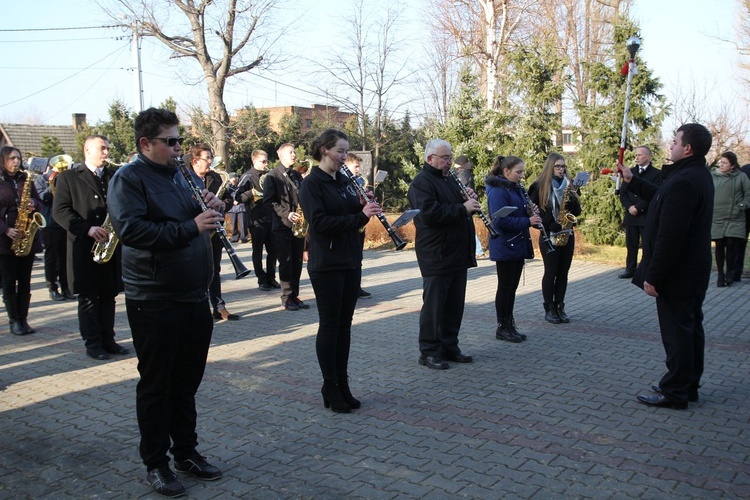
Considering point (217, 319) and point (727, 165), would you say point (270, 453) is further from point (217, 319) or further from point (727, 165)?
point (727, 165)

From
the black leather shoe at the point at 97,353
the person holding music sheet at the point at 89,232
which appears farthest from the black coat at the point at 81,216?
the black leather shoe at the point at 97,353

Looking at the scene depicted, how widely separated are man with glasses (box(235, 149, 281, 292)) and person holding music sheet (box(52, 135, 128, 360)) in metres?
3.68

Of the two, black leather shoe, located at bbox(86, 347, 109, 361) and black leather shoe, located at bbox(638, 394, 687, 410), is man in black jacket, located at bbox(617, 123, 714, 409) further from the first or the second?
black leather shoe, located at bbox(86, 347, 109, 361)

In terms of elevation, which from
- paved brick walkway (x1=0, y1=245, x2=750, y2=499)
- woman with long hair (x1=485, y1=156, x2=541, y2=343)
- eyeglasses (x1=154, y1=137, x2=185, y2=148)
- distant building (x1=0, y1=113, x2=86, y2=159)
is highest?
distant building (x1=0, y1=113, x2=86, y2=159)

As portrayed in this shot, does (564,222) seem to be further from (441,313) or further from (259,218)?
(259,218)

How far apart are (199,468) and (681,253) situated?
3787mm

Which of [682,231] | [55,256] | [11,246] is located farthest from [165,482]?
[55,256]

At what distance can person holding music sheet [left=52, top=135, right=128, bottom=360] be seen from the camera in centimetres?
621

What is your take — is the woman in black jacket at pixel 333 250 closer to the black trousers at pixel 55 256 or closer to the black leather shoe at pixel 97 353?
the black leather shoe at pixel 97 353

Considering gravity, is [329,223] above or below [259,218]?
above

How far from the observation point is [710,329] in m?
7.73

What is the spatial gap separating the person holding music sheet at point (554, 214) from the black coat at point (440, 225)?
79.5 inches

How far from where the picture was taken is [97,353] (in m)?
6.61

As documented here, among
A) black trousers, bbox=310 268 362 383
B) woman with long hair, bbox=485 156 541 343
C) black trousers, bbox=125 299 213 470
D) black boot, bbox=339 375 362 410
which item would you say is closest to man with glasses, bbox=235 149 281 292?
woman with long hair, bbox=485 156 541 343
